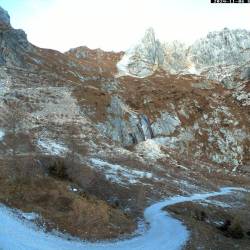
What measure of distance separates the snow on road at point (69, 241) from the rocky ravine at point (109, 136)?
1.66 m

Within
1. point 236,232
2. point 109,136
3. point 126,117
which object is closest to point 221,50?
point 126,117

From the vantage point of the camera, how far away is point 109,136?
291 feet

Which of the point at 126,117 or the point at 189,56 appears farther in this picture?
the point at 189,56

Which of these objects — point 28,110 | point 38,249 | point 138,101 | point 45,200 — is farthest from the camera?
point 138,101

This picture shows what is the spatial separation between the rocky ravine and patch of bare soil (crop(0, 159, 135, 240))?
0.31 ft

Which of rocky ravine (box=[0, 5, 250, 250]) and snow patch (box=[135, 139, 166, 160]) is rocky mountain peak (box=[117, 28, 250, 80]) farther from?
snow patch (box=[135, 139, 166, 160])

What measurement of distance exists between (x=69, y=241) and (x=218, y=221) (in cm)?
2579

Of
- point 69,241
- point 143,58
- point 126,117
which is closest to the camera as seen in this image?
point 69,241

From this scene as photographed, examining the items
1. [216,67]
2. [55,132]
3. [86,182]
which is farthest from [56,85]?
[216,67]

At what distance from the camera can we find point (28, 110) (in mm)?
82000

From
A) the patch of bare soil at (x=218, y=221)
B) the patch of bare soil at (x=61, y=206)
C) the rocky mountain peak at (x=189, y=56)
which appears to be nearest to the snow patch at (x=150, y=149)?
the patch of bare soil at (x=218, y=221)

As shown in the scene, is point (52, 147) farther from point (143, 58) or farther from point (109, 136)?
point (143, 58)

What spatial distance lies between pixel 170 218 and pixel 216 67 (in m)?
148

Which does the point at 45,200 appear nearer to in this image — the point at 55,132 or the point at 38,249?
the point at 38,249
